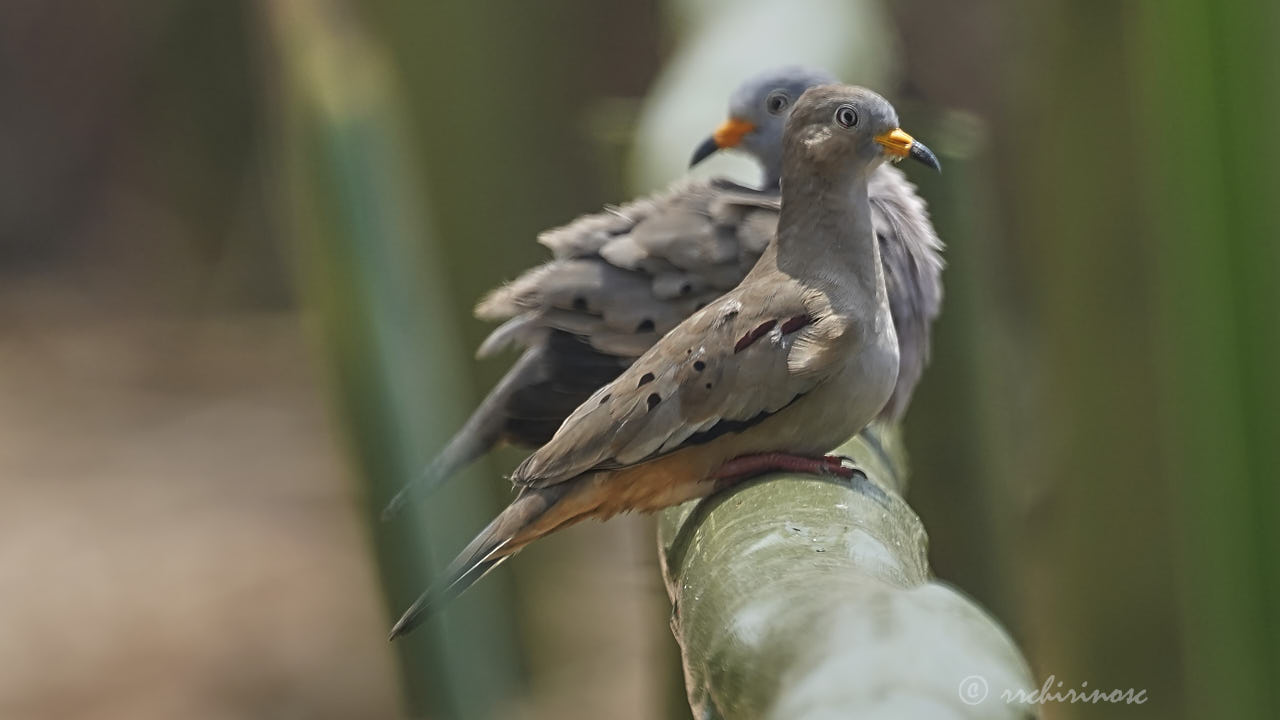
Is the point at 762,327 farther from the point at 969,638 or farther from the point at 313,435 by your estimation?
the point at 313,435

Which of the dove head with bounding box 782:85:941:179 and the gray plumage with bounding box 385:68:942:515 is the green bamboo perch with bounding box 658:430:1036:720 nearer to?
the dove head with bounding box 782:85:941:179

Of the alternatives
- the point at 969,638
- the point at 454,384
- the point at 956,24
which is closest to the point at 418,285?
the point at 454,384

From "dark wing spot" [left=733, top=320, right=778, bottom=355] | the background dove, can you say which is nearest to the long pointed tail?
the background dove

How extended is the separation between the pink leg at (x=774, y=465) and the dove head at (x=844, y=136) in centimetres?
41

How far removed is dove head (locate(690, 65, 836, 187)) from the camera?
8.80ft

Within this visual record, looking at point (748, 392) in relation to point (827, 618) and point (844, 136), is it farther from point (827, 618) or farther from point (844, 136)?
point (827, 618)

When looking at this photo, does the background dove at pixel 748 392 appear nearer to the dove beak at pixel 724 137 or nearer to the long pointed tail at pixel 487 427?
the long pointed tail at pixel 487 427

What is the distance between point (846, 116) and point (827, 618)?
45.4 inches

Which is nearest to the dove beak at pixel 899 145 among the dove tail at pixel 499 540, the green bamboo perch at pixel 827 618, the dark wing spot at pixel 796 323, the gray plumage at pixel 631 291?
the dark wing spot at pixel 796 323

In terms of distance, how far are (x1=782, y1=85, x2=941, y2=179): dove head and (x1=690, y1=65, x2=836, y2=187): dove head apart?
0.52m

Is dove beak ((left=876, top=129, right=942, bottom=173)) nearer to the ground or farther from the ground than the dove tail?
farther from the ground

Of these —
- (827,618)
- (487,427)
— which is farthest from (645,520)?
(827,618)

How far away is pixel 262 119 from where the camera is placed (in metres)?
7.63

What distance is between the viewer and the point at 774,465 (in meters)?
1.93
